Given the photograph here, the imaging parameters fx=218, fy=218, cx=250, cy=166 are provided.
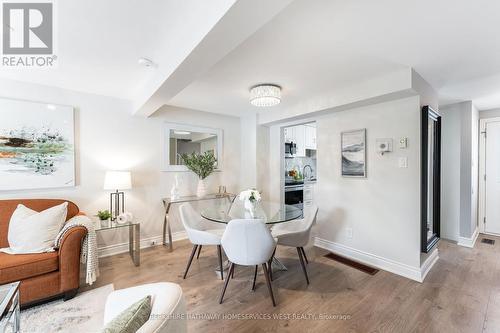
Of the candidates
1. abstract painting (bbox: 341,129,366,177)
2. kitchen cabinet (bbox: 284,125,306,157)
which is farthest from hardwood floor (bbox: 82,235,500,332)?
kitchen cabinet (bbox: 284,125,306,157)

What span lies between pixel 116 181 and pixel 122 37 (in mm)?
1791

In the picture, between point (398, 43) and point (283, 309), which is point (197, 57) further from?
point (283, 309)

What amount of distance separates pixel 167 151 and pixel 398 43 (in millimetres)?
3243

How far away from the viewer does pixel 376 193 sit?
2.79m

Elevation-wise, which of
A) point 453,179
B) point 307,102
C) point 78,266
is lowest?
point 78,266

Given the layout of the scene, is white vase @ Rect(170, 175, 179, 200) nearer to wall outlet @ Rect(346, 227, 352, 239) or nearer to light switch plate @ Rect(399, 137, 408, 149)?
wall outlet @ Rect(346, 227, 352, 239)

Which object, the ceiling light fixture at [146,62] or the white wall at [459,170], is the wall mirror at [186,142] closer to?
the ceiling light fixture at [146,62]

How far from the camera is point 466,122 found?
3.40 metres

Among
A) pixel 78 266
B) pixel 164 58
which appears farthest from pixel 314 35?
pixel 78 266

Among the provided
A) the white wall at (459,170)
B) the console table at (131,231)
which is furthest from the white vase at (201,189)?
the white wall at (459,170)

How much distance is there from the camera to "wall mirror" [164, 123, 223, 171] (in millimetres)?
3617

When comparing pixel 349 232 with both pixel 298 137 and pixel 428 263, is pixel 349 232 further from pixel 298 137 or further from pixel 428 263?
pixel 298 137

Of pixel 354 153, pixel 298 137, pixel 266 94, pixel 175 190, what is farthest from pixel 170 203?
pixel 298 137

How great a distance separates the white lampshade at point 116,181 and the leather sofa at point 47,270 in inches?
32.3
